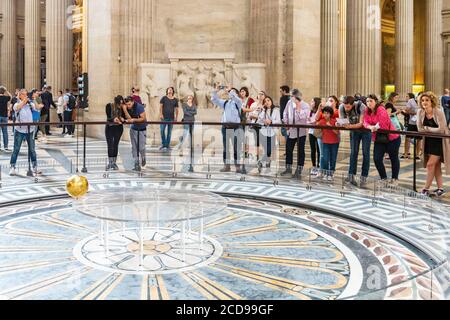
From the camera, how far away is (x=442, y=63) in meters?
26.6

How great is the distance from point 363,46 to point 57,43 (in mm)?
12038

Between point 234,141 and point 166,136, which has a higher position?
point 166,136

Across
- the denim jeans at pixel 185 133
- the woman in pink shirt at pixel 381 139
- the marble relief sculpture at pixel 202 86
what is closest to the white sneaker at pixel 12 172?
the denim jeans at pixel 185 133

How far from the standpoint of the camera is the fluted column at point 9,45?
90.3ft

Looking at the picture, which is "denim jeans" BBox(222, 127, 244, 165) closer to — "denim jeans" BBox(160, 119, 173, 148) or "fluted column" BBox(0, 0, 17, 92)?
"denim jeans" BBox(160, 119, 173, 148)

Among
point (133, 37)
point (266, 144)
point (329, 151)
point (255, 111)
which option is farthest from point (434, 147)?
point (133, 37)

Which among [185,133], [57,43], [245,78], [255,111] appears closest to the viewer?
[185,133]

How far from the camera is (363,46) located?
1941 centimetres

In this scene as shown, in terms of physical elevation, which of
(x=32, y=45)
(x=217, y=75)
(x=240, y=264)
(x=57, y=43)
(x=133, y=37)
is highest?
(x=32, y=45)

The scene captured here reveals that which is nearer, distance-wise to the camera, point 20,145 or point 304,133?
point 20,145

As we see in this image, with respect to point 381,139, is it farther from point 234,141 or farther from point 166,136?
point 166,136

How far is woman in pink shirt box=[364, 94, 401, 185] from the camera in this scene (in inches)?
318

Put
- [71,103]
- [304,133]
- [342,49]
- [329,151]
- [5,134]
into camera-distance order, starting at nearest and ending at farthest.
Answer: [329,151] → [304,133] → [5,134] → [71,103] → [342,49]
